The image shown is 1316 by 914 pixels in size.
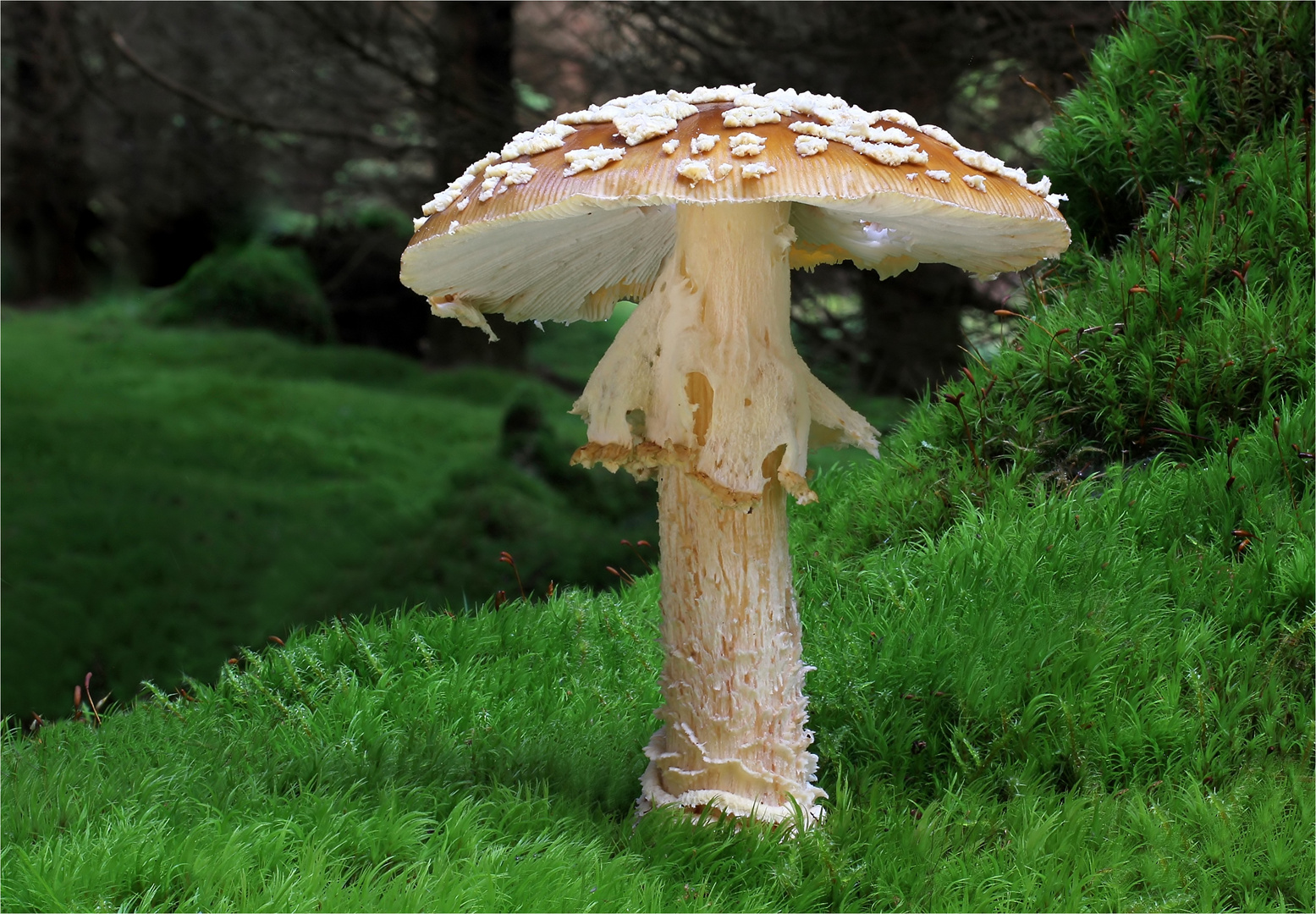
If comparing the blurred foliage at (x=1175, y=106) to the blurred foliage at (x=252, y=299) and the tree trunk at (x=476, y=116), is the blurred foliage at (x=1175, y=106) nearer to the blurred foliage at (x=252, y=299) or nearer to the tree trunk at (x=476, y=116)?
the tree trunk at (x=476, y=116)

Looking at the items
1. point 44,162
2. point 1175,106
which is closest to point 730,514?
point 1175,106

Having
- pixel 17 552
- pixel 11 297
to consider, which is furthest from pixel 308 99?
pixel 11 297

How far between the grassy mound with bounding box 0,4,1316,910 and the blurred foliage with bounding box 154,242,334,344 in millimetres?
7967

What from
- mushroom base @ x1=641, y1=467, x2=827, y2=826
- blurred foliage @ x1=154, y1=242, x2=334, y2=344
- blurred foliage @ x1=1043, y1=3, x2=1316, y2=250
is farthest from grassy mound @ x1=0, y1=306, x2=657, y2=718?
mushroom base @ x1=641, y1=467, x2=827, y2=826

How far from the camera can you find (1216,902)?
2428mm

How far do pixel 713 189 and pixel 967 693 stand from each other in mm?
1717

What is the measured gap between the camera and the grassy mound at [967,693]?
2.32m

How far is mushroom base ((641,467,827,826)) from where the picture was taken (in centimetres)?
251

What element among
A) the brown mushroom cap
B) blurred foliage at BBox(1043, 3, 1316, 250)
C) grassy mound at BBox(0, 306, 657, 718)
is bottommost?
grassy mound at BBox(0, 306, 657, 718)

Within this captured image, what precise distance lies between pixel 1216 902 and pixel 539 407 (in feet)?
21.9

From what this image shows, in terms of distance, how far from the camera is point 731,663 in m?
2.52

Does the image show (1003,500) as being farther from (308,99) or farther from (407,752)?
(308,99)

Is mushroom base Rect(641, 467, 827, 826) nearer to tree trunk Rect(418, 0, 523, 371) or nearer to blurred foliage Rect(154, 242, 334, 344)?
tree trunk Rect(418, 0, 523, 371)

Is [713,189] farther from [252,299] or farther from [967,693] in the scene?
[252,299]
